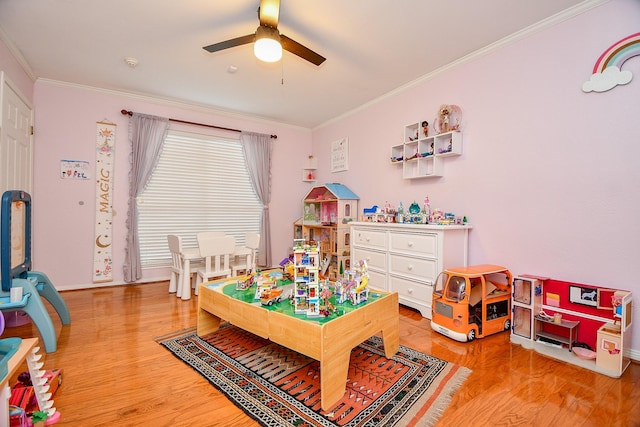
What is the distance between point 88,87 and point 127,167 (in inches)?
41.7

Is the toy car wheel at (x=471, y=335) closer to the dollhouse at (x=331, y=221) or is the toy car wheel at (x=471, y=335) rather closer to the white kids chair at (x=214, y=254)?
the dollhouse at (x=331, y=221)

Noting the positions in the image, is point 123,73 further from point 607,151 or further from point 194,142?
point 607,151

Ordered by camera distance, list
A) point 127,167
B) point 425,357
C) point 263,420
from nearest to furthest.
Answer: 1. point 263,420
2. point 425,357
3. point 127,167

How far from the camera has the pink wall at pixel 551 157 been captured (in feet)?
6.74

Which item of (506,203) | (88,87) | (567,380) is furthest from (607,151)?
(88,87)

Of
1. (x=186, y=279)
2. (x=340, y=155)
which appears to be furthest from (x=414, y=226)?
(x=186, y=279)

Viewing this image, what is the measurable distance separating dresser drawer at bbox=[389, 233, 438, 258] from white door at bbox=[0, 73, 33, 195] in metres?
3.70

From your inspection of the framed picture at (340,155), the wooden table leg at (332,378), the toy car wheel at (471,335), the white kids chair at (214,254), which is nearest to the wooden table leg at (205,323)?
the white kids chair at (214,254)

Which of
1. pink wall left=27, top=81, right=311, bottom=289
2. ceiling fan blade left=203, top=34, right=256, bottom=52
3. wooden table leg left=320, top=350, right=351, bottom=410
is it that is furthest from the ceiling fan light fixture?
pink wall left=27, top=81, right=311, bottom=289

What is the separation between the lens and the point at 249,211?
4.94 meters

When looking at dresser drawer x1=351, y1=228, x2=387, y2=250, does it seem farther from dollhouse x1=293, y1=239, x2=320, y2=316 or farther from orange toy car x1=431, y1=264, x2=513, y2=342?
dollhouse x1=293, y1=239, x2=320, y2=316

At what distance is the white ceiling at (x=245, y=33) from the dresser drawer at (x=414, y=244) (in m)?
1.81

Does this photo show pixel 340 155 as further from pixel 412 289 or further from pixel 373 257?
pixel 412 289

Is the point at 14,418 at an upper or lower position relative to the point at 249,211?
lower
